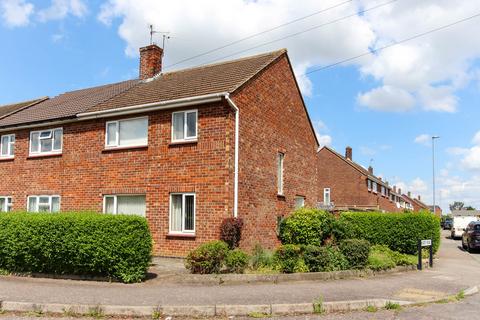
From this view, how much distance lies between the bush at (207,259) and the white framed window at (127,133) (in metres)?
6.20

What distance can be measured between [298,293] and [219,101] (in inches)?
297

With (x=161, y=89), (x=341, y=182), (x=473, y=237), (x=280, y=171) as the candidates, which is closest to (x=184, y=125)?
(x=161, y=89)

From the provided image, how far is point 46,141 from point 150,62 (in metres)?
6.35

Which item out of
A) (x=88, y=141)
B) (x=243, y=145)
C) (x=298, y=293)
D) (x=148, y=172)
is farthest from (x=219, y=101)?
(x=298, y=293)

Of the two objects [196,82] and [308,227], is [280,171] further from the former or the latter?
[196,82]

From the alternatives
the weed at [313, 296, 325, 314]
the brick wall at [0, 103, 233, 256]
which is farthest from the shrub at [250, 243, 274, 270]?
the weed at [313, 296, 325, 314]

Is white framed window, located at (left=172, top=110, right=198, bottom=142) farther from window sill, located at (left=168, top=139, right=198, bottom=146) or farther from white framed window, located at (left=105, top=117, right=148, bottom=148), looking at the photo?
white framed window, located at (left=105, top=117, right=148, bottom=148)

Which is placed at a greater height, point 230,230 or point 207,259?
point 230,230

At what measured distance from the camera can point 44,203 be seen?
19297mm

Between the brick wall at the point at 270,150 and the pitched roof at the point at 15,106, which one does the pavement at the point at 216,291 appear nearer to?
the brick wall at the point at 270,150

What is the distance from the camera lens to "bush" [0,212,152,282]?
1115 centimetres

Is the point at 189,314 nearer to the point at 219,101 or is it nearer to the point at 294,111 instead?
the point at 219,101

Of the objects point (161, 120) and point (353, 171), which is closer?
point (161, 120)

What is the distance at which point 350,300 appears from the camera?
9086mm
